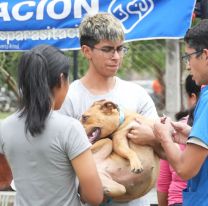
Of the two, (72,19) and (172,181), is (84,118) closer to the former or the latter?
(172,181)

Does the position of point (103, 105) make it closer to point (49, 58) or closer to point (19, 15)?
point (49, 58)

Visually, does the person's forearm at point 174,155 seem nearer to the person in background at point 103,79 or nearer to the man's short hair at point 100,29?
the person in background at point 103,79

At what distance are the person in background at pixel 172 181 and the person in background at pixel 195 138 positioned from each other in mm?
921

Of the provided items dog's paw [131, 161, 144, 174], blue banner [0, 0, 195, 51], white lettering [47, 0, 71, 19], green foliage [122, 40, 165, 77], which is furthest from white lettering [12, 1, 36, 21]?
green foliage [122, 40, 165, 77]

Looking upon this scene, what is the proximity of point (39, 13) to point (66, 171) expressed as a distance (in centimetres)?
258

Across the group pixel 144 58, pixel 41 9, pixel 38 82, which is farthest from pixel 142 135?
pixel 144 58

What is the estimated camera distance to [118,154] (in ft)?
10.5

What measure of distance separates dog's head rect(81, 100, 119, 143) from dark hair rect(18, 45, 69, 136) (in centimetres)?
35

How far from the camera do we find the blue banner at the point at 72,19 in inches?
195

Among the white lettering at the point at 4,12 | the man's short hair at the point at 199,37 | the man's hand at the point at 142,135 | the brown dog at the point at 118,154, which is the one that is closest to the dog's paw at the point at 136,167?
the brown dog at the point at 118,154

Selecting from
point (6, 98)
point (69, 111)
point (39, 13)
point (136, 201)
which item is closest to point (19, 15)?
point (39, 13)

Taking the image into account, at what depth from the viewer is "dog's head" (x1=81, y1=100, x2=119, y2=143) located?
10.6ft

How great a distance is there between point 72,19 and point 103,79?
5.62 ft

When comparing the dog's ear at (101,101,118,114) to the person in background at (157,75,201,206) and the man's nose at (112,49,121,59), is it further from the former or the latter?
the person in background at (157,75,201,206)
